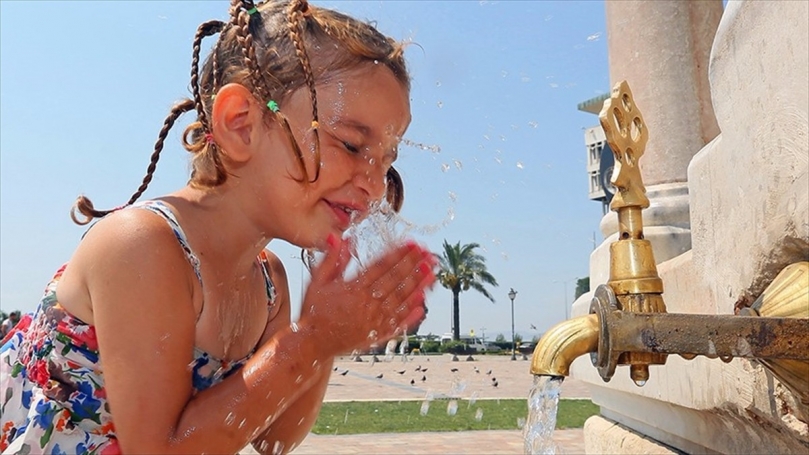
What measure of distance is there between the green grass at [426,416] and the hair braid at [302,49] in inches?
261

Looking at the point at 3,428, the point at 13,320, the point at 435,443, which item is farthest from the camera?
the point at 13,320

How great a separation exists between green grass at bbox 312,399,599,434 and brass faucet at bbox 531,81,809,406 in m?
6.87

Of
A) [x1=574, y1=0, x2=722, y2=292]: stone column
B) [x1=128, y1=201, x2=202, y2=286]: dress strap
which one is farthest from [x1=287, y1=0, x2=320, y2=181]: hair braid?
[x1=574, y1=0, x2=722, y2=292]: stone column

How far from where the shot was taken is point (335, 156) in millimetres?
1560

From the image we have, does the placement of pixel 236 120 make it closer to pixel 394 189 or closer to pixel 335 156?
pixel 335 156

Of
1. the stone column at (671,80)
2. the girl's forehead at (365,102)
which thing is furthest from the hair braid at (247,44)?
the stone column at (671,80)

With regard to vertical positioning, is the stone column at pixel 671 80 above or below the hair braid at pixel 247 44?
above

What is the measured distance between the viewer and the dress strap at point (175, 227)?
1.58 metres

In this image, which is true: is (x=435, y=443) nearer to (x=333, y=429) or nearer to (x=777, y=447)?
(x=333, y=429)

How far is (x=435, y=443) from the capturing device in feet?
24.1

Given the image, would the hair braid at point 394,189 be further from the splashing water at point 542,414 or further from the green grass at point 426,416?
the green grass at point 426,416

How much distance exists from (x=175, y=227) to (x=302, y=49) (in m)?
0.45

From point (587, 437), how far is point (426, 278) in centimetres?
158

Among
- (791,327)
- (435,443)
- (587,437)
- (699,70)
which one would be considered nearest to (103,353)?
(791,327)
